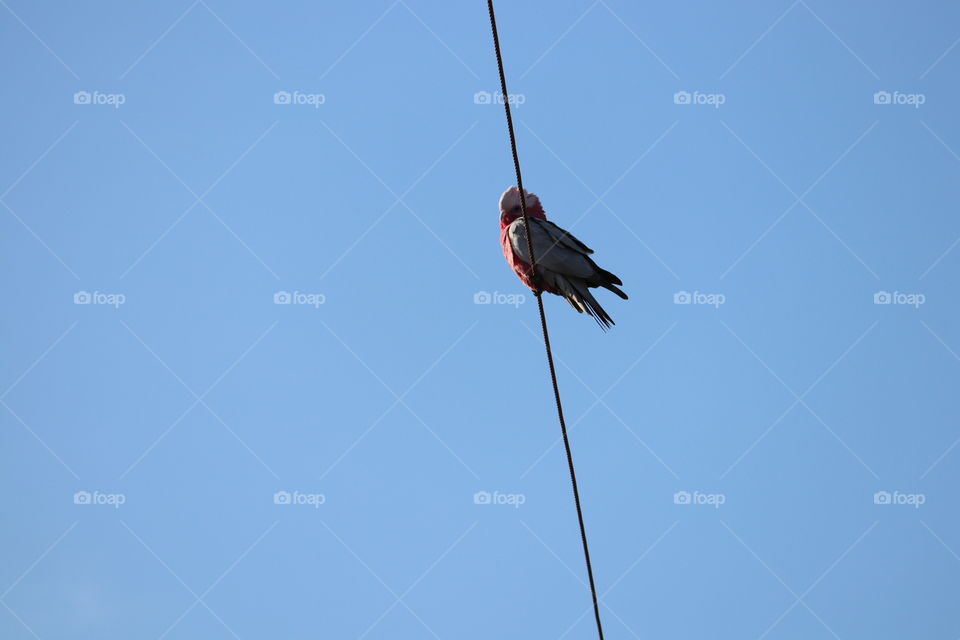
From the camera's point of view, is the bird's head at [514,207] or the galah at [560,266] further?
the bird's head at [514,207]

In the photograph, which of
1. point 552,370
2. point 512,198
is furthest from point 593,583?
point 512,198

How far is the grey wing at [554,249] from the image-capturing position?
342 inches

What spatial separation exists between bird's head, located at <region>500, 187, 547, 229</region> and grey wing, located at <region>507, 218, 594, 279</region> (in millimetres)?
241

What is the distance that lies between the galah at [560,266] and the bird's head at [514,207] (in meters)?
0.19

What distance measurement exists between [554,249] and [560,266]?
0.53 ft

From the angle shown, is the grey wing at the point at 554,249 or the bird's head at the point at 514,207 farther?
the bird's head at the point at 514,207

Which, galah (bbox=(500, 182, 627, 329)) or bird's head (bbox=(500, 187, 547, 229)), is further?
bird's head (bbox=(500, 187, 547, 229))

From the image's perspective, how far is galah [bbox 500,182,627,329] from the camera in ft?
28.5

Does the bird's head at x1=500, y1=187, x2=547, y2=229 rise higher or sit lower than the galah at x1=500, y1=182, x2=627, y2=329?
higher

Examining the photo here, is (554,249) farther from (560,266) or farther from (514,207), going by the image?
(514,207)

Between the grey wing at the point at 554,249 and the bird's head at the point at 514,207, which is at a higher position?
the bird's head at the point at 514,207

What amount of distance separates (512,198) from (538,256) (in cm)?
76

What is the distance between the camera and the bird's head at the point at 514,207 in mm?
9258

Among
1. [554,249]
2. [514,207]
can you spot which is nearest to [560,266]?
[554,249]
